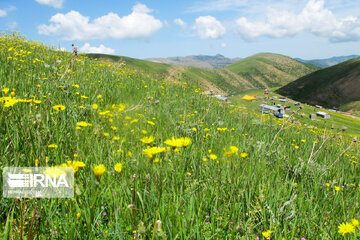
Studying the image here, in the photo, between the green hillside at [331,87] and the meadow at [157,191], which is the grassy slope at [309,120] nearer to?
the meadow at [157,191]

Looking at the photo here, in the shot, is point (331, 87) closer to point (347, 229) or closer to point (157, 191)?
point (347, 229)

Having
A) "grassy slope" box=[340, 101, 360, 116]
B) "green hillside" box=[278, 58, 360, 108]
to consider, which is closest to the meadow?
"grassy slope" box=[340, 101, 360, 116]

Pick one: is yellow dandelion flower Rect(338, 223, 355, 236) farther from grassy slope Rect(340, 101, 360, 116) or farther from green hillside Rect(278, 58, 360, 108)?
green hillside Rect(278, 58, 360, 108)

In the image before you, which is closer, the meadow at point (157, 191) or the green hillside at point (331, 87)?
the meadow at point (157, 191)

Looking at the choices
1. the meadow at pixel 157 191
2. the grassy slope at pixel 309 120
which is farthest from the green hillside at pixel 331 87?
the meadow at pixel 157 191

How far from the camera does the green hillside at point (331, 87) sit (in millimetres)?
106250

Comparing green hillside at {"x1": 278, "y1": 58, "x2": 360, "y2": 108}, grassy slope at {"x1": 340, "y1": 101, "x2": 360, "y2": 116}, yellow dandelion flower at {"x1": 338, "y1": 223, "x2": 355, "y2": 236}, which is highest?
green hillside at {"x1": 278, "y1": 58, "x2": 360, "y2": 108}

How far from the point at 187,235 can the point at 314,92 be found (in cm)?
13630

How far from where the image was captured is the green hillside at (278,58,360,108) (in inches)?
4183

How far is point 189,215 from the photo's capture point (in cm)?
180

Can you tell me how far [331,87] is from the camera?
113875 millimetres

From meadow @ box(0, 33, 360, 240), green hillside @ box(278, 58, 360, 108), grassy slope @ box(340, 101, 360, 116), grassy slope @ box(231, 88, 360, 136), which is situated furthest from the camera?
green hillside @ box(278, 58, 360, 108)

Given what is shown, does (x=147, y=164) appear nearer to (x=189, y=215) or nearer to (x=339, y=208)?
→ (x=189, y=215)

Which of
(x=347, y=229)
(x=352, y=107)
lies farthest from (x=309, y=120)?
(x=352, y=107)
